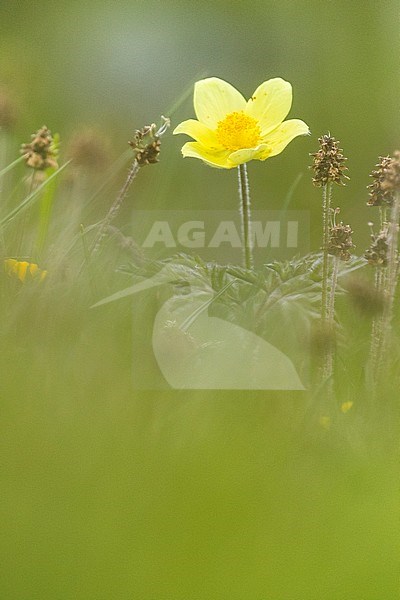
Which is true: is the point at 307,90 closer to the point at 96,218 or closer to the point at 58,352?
the point at 96,218

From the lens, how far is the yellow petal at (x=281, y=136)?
83 centimetres

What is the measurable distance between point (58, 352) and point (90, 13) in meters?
0.44

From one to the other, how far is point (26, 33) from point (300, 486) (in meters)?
0.69

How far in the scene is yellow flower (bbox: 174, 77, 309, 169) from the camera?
0.83 metres

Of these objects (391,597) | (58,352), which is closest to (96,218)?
(58,352)

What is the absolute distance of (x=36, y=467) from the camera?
79 cm

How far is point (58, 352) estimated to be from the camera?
786 millimetres

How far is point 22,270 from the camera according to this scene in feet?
2.64

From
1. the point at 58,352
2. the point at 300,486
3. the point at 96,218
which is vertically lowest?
the point at 300,486

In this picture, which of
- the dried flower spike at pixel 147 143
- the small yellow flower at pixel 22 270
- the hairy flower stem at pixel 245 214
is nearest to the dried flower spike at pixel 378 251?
the hairy flower stem at pixel 245 214

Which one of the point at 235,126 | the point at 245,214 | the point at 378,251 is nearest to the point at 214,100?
the point at 235,126

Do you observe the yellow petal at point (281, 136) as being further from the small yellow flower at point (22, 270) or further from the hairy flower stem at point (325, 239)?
the small yellow flower at point (22, 270)

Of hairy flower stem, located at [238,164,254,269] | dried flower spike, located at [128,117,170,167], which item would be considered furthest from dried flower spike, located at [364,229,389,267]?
dried flower spike, located at [128,117,170,167]

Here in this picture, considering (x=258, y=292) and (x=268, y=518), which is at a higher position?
(x=258, y=292)
